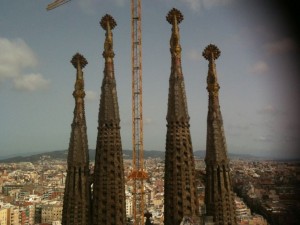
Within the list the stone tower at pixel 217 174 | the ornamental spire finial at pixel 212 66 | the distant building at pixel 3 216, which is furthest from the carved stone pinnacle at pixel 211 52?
the distant building at pixel 3 216

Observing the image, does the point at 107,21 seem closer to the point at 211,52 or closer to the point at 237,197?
the point at 211,52

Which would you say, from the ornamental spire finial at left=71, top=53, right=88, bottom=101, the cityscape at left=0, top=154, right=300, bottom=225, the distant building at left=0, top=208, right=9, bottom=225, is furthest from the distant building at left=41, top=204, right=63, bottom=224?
the ornamental spire finial at left=71, top=53, right=88, bottom=101

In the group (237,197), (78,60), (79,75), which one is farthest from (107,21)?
(237,197)

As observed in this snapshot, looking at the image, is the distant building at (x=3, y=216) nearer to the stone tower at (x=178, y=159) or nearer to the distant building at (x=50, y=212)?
the distant building at (x=50, y=212)

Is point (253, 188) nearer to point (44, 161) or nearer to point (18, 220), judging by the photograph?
point (18, 220)

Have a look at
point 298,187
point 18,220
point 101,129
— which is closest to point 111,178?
point 101,129

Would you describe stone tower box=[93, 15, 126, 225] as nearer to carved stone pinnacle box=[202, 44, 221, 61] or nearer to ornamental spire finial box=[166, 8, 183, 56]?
ornamental spire finial box=[166, 8, 183, 56]
